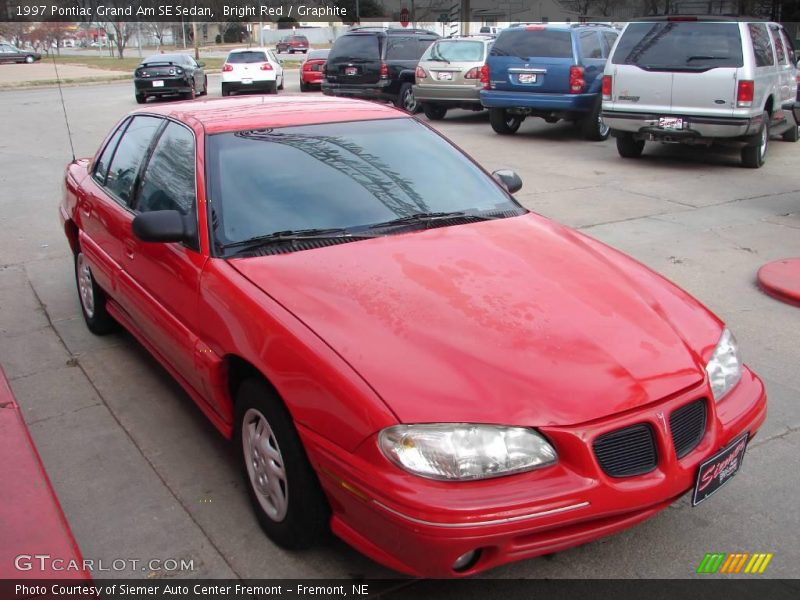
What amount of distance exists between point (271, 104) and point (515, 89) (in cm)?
982

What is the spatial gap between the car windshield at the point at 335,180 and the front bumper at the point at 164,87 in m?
20.7

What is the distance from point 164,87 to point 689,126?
17.2 m

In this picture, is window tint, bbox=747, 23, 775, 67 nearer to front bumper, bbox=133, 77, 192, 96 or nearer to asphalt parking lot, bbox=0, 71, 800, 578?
asphalt parking lot, bbox=0, 71, 800, 578

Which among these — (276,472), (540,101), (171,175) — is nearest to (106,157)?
(171,175)

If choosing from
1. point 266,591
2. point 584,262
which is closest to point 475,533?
point 266,591

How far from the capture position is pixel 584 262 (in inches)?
139

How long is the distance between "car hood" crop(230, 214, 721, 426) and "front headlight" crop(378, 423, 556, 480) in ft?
0.12

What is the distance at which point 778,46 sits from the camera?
449 inches

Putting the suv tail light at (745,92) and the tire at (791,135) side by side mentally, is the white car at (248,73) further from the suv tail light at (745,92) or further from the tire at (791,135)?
the suv tail light at (745,92)

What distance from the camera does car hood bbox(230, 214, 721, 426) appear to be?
8.45 feet

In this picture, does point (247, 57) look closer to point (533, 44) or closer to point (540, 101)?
point (533, 44)

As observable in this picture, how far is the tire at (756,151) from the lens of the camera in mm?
10707

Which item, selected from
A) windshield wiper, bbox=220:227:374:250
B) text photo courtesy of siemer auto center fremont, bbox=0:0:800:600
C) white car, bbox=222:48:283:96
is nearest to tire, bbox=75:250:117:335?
text photo courtesy of siemer auto center fremont, bbox=0:0:800:600

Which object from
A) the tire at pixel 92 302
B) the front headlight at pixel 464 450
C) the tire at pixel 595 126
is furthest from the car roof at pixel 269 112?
the tire at pixel 595 126
